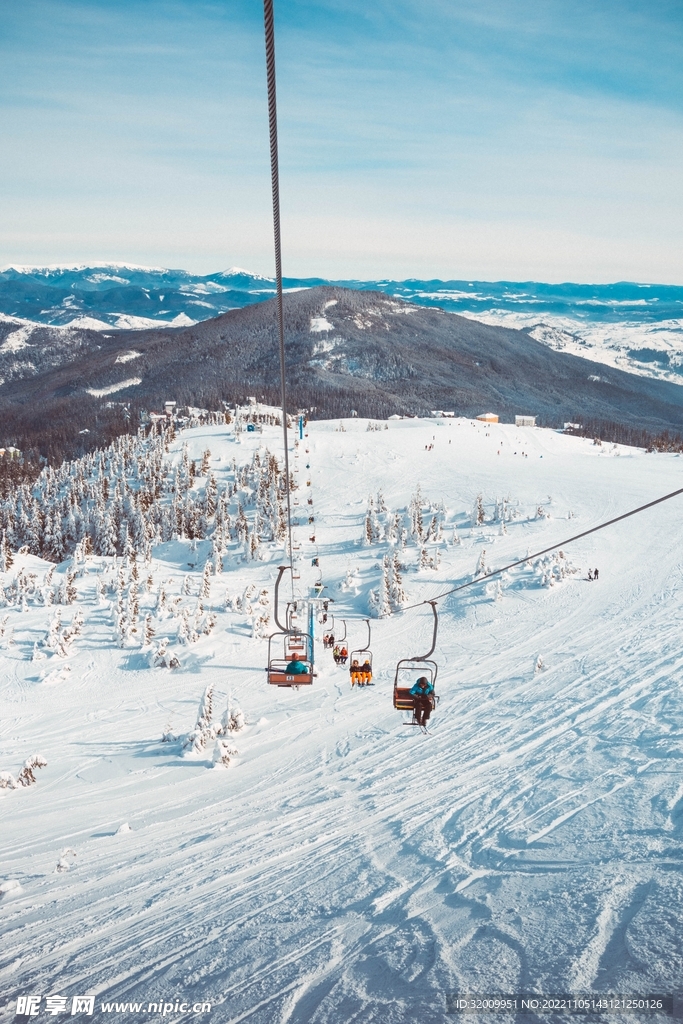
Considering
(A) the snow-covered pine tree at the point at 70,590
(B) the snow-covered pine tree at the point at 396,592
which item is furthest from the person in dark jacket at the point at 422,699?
(A) the snow-covered pine tree at the point at 70,590

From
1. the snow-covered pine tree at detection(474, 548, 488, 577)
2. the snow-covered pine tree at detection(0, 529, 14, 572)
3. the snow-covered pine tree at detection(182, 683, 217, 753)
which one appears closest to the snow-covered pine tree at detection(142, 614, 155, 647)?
the snow-covered pine tree at detection(182, 683, 217, 753)

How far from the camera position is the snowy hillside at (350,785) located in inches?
381

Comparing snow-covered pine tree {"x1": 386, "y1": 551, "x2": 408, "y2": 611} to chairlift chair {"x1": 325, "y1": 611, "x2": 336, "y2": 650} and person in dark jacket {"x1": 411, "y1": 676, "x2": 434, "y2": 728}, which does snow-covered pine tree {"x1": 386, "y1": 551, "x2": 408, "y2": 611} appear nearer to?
chairlift chair {"x1": 325, "y1": 611, "x2": 336, "y2": 650}

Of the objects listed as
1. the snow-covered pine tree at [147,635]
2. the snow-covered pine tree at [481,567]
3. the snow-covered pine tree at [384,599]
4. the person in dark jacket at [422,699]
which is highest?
the person in dark jacket at [422,699]

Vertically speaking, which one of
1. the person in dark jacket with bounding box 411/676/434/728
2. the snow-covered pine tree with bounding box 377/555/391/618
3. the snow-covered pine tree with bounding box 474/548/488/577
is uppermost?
the person in dark jacket with bounding box 411/676/434/728

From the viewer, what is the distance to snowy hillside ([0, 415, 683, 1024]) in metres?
9.68

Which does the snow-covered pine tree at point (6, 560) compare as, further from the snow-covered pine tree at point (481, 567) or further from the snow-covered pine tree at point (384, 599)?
the snow-covered pine tree at point (481, 567)

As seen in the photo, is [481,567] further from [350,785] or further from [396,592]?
[350,785]

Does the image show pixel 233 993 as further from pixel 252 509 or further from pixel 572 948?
pixel 252 509

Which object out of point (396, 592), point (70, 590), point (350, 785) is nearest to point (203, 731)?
point (350, 785)

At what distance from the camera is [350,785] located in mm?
16344

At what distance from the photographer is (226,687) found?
2452 cm

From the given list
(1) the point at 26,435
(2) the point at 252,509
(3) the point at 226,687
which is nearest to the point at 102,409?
(1) the point at 26,435

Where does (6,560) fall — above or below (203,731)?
below
